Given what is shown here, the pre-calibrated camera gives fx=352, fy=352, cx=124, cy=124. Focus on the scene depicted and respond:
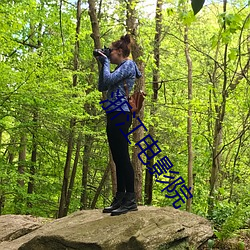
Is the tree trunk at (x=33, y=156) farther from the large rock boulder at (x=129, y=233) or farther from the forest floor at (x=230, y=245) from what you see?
the forest floor at (x=230, y=245)

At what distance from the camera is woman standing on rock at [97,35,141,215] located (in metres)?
3.87

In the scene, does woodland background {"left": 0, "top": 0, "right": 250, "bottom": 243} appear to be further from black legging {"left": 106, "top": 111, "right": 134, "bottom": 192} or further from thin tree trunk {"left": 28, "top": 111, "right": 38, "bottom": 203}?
black legging {"left": 106, "top": 111, "right": 134, "bottom": 192}

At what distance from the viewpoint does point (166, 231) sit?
367 cm

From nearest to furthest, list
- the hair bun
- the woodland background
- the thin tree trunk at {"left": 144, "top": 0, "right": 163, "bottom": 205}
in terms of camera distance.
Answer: the hair bun
the woodland background
the thin tree trunk at {"left": 144, "top": 0, "right": 163, "bottom": 205}

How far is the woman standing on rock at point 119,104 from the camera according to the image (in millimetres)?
3865

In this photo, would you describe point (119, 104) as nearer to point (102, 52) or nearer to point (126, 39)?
point (102, 52)

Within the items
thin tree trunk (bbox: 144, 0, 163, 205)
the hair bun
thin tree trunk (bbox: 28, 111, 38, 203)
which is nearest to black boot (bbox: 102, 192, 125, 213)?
the hair bun

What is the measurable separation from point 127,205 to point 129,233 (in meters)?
0.59

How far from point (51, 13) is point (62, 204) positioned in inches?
244

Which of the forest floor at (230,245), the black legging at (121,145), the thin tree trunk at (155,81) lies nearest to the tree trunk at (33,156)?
the thin tree trunk at (155,81)

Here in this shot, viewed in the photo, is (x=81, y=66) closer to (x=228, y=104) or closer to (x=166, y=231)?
(x=228, y=104)

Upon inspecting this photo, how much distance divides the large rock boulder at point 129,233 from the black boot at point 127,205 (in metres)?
0.06

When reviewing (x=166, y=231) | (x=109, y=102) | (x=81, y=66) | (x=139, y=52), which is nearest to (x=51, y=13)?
(x=81, y=66)

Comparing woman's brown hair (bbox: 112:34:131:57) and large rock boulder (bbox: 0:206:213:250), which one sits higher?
woman's brown hair (bbox: 112:34:131:57)
